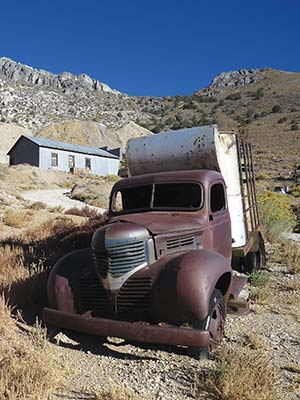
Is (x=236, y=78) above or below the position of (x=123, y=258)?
above

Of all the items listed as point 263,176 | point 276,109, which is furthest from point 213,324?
point 276,109

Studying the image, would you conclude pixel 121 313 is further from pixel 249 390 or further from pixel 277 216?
pixel 277 216

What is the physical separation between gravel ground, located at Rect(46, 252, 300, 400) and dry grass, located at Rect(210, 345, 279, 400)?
161 millimetres

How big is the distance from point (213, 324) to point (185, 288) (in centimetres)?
66

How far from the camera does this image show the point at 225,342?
15.3 feet

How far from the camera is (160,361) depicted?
412 cm

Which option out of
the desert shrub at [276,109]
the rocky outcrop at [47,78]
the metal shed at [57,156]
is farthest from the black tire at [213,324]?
the rocky outcrop at [47,78]

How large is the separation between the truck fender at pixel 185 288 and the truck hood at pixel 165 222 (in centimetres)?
43

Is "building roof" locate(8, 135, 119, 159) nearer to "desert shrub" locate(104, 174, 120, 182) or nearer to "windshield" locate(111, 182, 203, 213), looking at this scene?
→ "desert shrub" locate(104, 174, 120, 182)

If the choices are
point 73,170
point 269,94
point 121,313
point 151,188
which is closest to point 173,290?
point 121,313

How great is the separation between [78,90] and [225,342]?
9670 centimetres

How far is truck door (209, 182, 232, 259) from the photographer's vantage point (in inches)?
211

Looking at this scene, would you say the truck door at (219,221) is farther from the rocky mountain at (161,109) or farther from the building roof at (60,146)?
the building roof at (60,146)

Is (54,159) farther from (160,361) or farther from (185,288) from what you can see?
(185,288)
